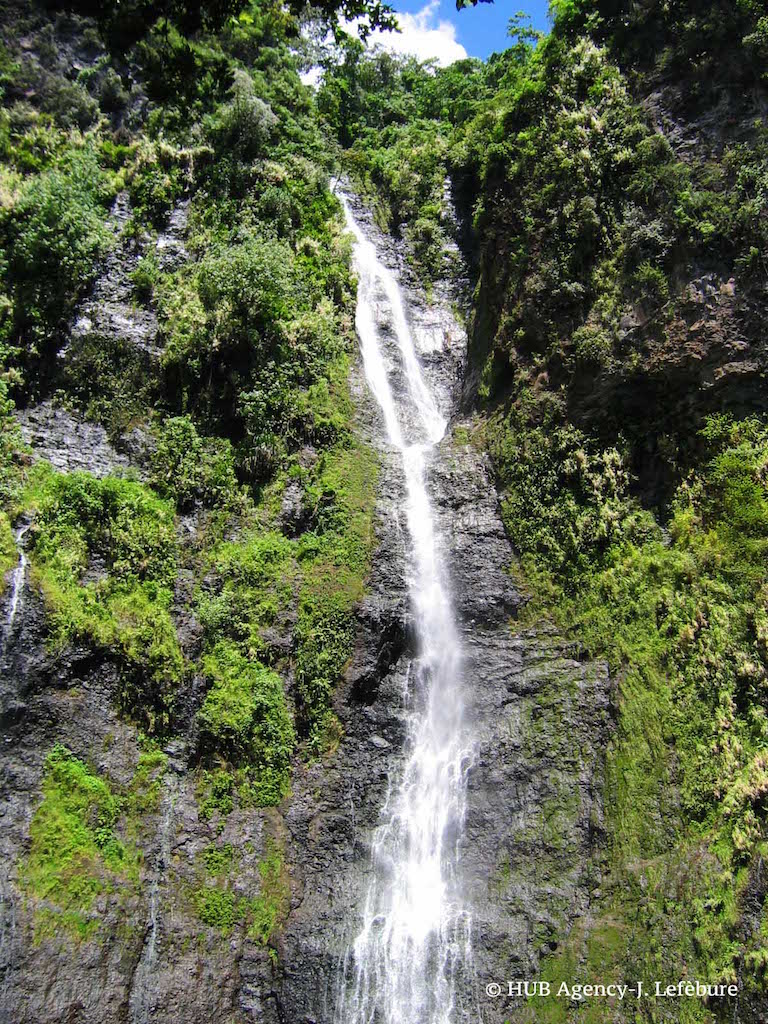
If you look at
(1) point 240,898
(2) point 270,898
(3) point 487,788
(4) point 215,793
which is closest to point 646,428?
(3) point 487,788

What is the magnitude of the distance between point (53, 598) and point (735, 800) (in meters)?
10.4

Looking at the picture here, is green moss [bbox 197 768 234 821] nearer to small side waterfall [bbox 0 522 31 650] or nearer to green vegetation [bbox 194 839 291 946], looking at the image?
green vegetation [bbox 194 839 291 946]

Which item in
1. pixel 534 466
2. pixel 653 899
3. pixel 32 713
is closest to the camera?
pixel 653 899

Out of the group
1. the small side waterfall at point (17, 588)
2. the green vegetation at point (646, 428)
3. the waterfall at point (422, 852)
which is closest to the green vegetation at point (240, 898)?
the waterfall at point (422, 852)

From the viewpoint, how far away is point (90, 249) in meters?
16.1

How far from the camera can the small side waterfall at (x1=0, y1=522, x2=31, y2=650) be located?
33.9ft

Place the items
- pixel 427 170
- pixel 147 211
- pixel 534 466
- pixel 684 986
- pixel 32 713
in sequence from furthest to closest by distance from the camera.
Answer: pixel 427 170
pixel 147 211
pixel 534 466
pixel 32 713
pixel 684 986

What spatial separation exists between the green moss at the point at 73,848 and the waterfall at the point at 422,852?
142 inches

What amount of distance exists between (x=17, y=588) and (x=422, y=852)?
748 centimetres

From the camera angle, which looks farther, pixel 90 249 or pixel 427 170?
pixel 427 170

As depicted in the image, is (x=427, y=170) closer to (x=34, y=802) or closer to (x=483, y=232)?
(x=483, y=232)

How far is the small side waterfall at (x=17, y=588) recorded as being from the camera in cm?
1033

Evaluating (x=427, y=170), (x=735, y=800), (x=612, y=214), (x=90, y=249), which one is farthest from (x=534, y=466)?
(x=427, y=170)

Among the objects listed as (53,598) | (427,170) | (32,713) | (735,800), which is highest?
(427,170)
